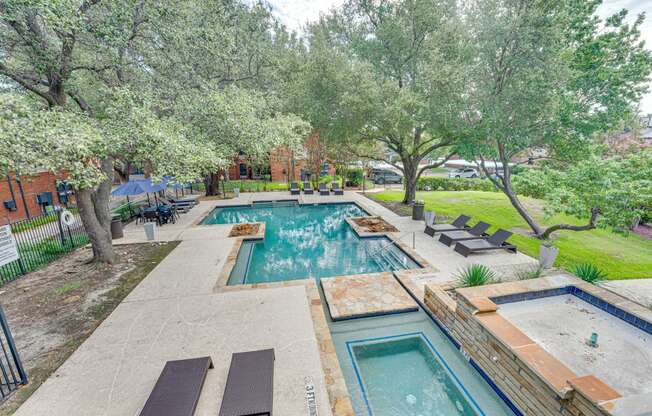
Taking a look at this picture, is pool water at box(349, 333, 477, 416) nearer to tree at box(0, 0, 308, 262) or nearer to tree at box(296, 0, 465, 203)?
tree at box(0, 0, 308, 262)

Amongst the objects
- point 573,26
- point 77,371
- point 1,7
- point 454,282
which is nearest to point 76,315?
point 77,371

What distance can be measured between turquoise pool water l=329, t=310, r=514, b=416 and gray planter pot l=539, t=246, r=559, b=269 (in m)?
4.33

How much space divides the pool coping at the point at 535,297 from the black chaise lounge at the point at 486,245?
2691 mm

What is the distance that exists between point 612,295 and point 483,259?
3.21 m

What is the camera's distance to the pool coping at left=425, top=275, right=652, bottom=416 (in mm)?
2670

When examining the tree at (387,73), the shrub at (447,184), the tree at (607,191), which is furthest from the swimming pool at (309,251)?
the shrub at (447,184)

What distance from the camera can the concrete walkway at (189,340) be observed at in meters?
3.62

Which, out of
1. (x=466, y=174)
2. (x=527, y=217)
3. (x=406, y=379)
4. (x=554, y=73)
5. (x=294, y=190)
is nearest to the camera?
(x=406, y=379)

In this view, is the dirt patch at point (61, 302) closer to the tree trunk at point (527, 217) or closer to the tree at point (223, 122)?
the tree at point (223, 122)

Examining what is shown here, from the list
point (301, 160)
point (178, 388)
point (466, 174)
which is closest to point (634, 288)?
point (178, 388)

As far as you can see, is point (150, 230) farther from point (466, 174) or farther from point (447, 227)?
point (466, 174)

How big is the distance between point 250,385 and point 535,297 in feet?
17.8

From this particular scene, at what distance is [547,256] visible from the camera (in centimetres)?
727

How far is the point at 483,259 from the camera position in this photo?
8172 mm
